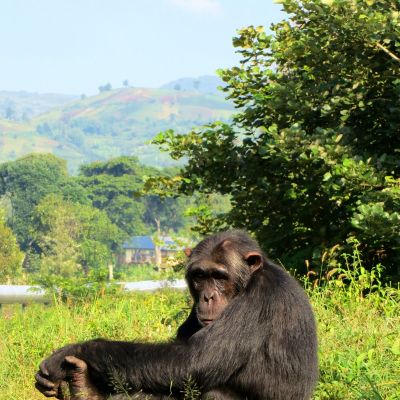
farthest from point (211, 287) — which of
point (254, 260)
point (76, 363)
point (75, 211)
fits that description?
point (75, 211)

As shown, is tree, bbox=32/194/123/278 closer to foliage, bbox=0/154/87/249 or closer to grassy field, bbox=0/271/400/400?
foliage, bbox=0/154/87/249

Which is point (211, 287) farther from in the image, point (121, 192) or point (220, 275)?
point (121, 192)

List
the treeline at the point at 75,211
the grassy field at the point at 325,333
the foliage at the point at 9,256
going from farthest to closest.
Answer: the treeline at the point at 75,211 → the foliage at the point at 9,256 → the grassy field at the point at 325,333

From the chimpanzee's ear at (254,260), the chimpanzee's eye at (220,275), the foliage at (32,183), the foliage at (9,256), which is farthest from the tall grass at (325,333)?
the foliage at (32,183)

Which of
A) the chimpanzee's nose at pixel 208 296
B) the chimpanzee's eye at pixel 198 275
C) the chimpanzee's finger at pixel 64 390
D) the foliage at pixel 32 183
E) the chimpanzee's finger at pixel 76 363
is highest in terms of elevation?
the chimpanzee's eye at pixel 198 275

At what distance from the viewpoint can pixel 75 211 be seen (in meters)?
92.3

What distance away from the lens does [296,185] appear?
1030 centimetres

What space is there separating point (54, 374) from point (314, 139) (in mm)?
4880

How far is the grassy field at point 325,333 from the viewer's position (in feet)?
19.2

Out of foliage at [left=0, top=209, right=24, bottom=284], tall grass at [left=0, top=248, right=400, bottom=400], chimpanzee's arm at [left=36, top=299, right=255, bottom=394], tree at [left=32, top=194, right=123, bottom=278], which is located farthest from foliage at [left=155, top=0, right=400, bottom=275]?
tree at [left=32, top=194, right=123, bottom=278]

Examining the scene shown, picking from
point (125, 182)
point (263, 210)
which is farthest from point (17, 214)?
point (263, 210)

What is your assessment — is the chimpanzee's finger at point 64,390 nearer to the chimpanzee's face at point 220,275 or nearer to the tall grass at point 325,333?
the tall grass at point 325,333

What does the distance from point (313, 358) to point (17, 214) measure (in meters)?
110

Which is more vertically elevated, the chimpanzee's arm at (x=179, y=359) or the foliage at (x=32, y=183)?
the chimpanzee's arm at (x=179, y=359)
